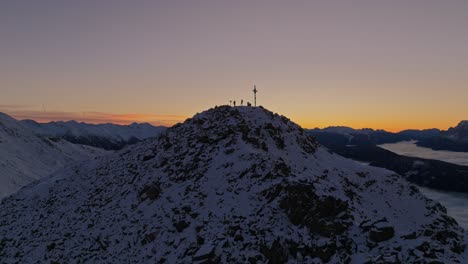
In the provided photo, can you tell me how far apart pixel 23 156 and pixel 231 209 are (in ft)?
403

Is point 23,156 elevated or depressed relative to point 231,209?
depressed

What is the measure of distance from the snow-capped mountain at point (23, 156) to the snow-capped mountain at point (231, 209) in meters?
47.7

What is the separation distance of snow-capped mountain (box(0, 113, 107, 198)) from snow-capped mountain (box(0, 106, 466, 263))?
4772 cm

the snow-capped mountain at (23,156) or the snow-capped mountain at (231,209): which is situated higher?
the snow-capped mountain at (231,209)

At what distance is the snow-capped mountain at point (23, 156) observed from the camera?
297 feet

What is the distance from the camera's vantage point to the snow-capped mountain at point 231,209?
2067 cm

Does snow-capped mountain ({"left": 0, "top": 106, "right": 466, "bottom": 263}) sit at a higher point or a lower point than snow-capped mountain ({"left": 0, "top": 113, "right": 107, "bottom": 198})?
higher

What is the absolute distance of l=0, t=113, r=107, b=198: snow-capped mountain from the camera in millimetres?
90512

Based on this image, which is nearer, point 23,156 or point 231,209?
point 231,209

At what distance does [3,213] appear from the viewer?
35.6 m

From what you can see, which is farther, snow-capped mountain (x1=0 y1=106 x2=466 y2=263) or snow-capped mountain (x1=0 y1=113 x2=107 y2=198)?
snow-capped mountain (x1=0 y1=113 x2=107 y2=198)

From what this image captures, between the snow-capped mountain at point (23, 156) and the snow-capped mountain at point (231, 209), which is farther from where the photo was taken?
the snow-capped mountain at point (23, 156)

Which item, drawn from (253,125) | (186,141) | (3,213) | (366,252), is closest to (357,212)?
(366,252)

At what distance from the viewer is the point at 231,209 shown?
2370 cm
